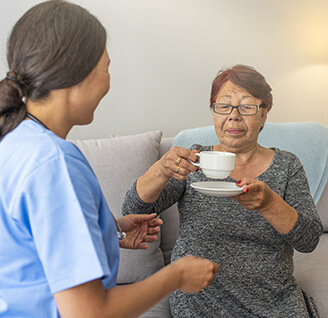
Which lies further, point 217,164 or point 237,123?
point 237,123

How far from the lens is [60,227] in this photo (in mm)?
720

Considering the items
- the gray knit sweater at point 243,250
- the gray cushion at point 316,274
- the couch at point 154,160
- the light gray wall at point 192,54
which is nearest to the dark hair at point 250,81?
the gray knit sweater at point 243,250

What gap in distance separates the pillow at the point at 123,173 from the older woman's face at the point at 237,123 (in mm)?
488

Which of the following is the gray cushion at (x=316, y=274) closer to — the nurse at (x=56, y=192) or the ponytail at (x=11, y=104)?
the nurse at (x=56, y=192)

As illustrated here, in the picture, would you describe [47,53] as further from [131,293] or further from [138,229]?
[138,229]

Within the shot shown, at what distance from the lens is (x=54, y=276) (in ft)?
2.36

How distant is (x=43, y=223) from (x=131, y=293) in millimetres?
204

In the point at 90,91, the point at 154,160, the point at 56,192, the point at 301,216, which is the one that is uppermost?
the point at 90,91

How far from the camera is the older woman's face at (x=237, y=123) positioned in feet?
5.05

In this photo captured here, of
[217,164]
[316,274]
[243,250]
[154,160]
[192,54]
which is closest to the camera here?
[217,164]

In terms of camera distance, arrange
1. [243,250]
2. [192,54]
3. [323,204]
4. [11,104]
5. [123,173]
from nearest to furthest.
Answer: [11,104] < [243,250] < [123,173] < [323,204] < [192,54]

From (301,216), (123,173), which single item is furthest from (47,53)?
(123,173)

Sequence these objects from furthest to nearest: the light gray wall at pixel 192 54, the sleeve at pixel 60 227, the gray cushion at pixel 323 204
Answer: the light gray wall at pixel 192 54 < the gray cushion at pixel 323 204 < the sleeve at pixel 60 227

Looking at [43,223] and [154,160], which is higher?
[43,223]
